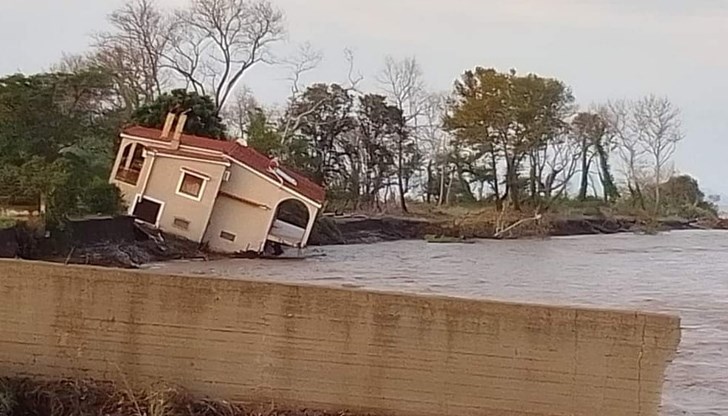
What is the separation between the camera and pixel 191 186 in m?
23.9

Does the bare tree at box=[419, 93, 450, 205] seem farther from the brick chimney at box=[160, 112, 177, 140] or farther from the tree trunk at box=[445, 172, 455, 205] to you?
the brick chimney at box=[160, 112, 177, 140]

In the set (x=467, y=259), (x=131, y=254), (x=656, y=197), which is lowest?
(x=131, y=254)

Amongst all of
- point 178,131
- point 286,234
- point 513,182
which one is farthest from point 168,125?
point 513,182

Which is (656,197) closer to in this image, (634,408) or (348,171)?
(348,171)

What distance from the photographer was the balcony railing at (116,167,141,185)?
79.3 ft

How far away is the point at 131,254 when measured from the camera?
2030cm

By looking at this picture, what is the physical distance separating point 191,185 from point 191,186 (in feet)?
0.10

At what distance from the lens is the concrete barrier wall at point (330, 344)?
4.88 metres

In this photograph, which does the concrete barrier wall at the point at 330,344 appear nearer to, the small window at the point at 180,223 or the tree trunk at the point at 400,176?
the small window at the point at 180,223

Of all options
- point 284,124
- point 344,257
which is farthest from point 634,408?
point 284,124

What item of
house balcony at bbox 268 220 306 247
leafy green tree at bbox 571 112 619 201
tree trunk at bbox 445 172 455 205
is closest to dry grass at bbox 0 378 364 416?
house balcony at bbox 268 220 306 247

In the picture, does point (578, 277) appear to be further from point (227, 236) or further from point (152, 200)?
point (152, 200)

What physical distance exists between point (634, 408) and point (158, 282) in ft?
8.44

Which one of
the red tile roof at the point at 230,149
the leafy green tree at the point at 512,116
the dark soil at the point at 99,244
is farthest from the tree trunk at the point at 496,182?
the dark soil at the point at 99,244
